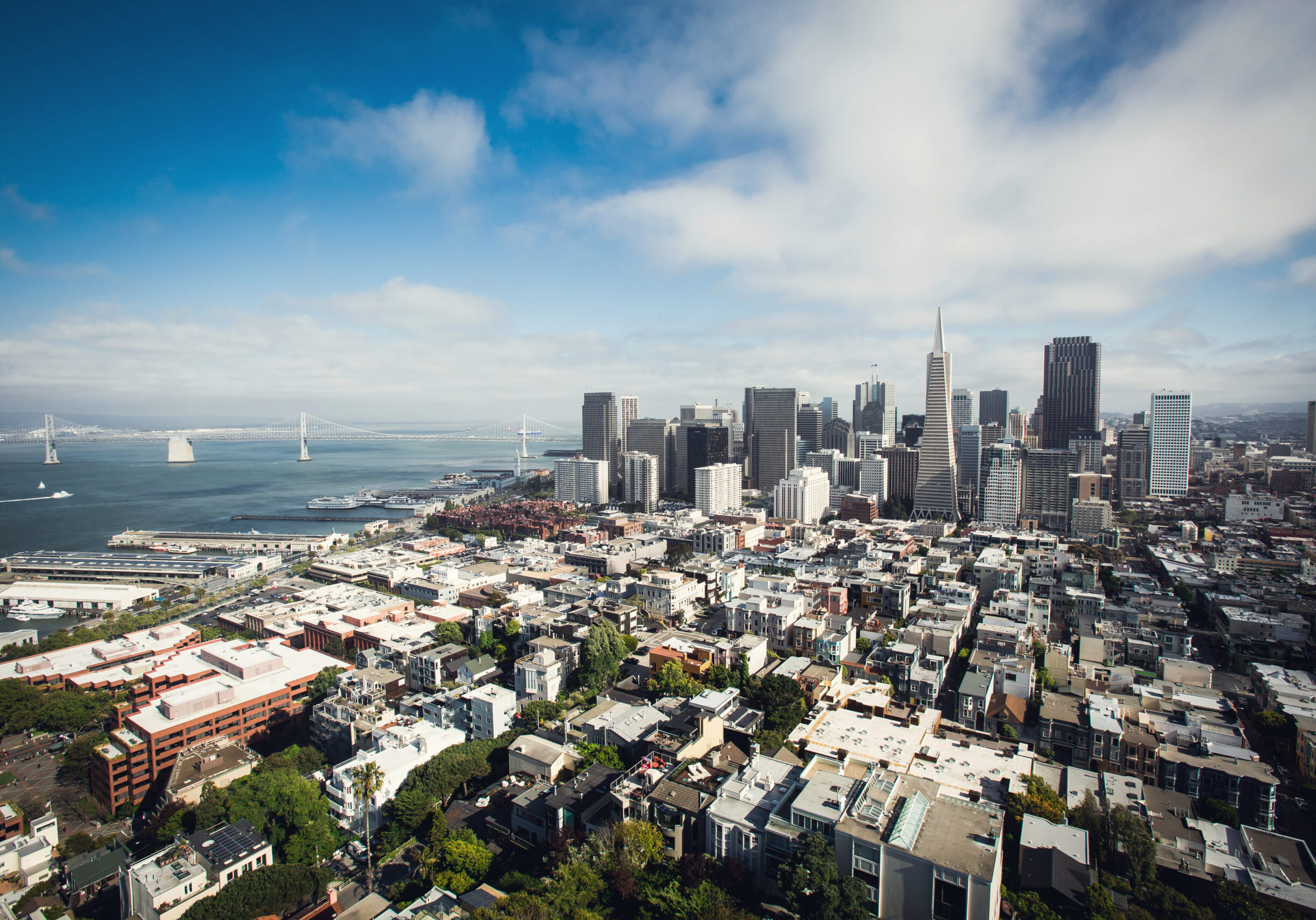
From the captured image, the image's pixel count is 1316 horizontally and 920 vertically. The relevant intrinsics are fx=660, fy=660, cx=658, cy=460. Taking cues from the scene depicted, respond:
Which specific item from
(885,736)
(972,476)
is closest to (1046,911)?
(885,736)

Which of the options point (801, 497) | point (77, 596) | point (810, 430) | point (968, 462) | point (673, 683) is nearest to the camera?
point (673, 683)

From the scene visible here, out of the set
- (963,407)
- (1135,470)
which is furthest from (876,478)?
(963,407)

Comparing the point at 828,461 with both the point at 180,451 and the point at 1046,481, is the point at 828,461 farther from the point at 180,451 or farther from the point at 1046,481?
the point at 180,451

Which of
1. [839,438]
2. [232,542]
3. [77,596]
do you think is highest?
[839,438]

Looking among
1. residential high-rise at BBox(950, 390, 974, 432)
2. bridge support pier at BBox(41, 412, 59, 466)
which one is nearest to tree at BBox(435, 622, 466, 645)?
residential high-rise at BBox(950, 390, 974, 432)

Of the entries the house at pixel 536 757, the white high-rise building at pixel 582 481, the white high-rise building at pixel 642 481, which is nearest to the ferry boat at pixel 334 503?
the white high-rise building at pixel 582 481

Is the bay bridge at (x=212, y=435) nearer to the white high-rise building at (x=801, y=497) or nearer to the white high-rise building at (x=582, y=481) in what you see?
the white high-rise building at (x=582, y=481)
